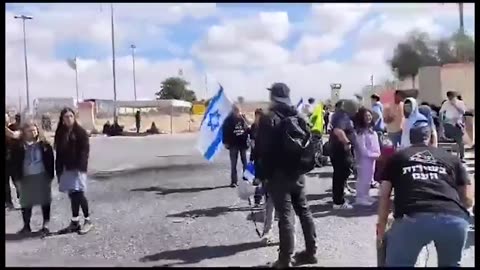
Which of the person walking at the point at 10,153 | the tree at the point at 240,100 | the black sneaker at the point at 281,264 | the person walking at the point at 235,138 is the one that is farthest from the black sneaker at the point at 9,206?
the black sneaker at the point at 281,264

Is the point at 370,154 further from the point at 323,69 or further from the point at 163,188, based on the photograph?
the point at 163,188

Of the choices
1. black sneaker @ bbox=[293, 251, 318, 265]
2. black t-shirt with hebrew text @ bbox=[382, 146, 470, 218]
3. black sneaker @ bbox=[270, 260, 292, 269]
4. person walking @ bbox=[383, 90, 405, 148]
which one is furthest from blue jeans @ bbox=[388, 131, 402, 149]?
black sneaker @ bbox=[270, 260, 292, 269]

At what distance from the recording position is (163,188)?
3543 millimetres

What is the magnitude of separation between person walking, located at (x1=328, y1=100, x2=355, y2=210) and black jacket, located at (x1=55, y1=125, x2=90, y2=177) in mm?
1245

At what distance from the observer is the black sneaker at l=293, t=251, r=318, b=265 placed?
11.9 ft

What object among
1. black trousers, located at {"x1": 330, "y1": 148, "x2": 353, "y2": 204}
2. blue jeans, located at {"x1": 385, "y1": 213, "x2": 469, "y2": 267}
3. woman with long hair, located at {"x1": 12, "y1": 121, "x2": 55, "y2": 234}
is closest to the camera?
blue jeans, located at {"x1": 385, "y1": 213, "x2": 469, "y2": 267}

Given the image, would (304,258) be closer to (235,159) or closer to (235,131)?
(235,159)

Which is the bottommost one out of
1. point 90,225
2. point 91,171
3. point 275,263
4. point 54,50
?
point 275,263

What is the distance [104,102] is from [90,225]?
2.15 feet

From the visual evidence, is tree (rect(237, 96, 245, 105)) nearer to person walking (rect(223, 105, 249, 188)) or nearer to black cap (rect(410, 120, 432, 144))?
person walking (rect(223, 105, 249, 188))

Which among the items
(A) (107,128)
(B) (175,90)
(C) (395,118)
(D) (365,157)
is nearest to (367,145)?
(D) (365,157)

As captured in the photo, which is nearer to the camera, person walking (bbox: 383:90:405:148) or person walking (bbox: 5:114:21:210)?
person walking (bbox: 5:114:21:210)

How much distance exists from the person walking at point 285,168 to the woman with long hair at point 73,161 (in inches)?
33.7

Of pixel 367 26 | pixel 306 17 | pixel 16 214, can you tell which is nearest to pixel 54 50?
pixel 16 214
